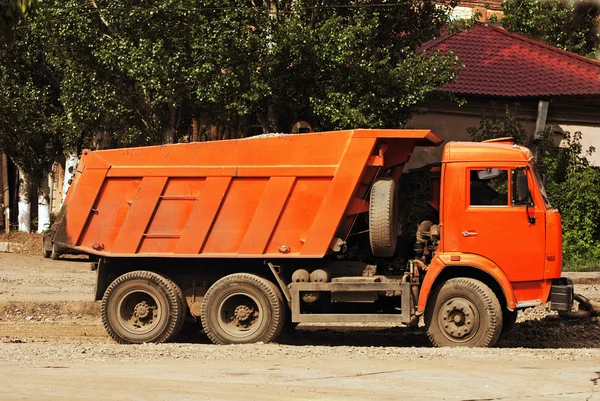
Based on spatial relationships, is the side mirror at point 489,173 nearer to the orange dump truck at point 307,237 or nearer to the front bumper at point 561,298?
the orange dump truck at point 307,237

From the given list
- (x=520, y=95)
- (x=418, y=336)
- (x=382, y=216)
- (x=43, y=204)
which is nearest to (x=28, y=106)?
(x=43, y=204)

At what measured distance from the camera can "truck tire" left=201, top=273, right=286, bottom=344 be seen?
14125 millimetres

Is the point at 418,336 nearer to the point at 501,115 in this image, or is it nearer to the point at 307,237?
the point at 307,237

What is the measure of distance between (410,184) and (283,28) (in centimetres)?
676

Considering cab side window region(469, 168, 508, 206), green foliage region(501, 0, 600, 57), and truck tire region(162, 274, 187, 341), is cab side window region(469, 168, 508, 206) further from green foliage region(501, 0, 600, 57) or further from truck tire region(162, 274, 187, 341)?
green foliage region(501, 0, 600, 57)

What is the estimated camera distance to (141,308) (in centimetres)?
1466

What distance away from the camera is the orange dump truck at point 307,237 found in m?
13.6

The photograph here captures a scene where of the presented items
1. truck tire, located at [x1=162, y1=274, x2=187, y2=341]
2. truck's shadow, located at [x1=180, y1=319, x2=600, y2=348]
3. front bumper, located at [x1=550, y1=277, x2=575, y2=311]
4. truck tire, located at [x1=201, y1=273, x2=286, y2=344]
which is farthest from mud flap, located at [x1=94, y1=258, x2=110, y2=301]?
front bumper, located at [x1=550, y1=277, x2=575, y2=311]

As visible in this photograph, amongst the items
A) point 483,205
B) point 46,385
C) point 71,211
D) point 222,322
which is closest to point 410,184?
point 483,205

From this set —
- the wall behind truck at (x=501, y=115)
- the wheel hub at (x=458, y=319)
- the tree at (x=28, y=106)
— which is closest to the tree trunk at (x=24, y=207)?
the tree at (x=28, y=106)

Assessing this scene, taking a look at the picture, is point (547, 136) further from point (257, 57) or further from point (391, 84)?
point (257, 57)

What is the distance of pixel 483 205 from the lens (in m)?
13.7

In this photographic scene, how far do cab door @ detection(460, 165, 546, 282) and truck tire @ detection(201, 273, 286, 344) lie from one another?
2612 mm

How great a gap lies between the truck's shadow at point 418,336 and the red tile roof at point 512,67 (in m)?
12.1
